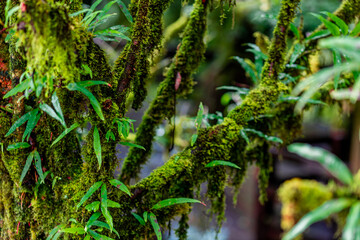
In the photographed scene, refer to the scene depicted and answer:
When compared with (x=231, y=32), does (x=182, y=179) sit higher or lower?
lower

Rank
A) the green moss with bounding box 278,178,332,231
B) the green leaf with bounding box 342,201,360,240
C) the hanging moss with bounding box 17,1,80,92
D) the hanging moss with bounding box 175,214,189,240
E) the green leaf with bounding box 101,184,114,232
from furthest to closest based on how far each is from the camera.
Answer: the green moss with bounding box 278,178,332,231
the hanging moss with bounding box 175,214,189,240
the green leaf with bounding box 101,184,114,232
the hanging moss with bounding box 17,1,80,92
the green leaf with bounding box 342,201,360,240

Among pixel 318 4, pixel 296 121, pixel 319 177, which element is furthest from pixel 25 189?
pixel 319 177

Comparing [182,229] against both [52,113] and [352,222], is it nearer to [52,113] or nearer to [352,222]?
[52,113]

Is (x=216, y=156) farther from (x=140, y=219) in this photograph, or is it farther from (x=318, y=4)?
(x=318, y=4)

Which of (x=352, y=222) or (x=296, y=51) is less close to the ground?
(x=296, y=51)

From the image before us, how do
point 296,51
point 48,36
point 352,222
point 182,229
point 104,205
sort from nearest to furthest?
point 352,222 → point 48,36 → point 104,205 → point 182,229 → point 296,51

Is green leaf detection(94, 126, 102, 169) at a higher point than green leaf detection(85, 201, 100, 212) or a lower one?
higher

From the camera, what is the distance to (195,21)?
1055mm

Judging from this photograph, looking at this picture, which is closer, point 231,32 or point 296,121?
point 296,121

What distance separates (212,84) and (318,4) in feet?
3.86

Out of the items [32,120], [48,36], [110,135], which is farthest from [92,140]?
[48,36]

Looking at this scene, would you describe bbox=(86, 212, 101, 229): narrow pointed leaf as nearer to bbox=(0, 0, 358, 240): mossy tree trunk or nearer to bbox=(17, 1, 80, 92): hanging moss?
bbox=(0, 0, 358, 240): mossy tree trunk

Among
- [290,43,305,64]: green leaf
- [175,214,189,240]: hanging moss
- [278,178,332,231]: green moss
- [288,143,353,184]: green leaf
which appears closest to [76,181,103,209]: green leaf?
[175,214,189,240]: hanging moss

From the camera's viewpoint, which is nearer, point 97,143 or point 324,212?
point 324,212
